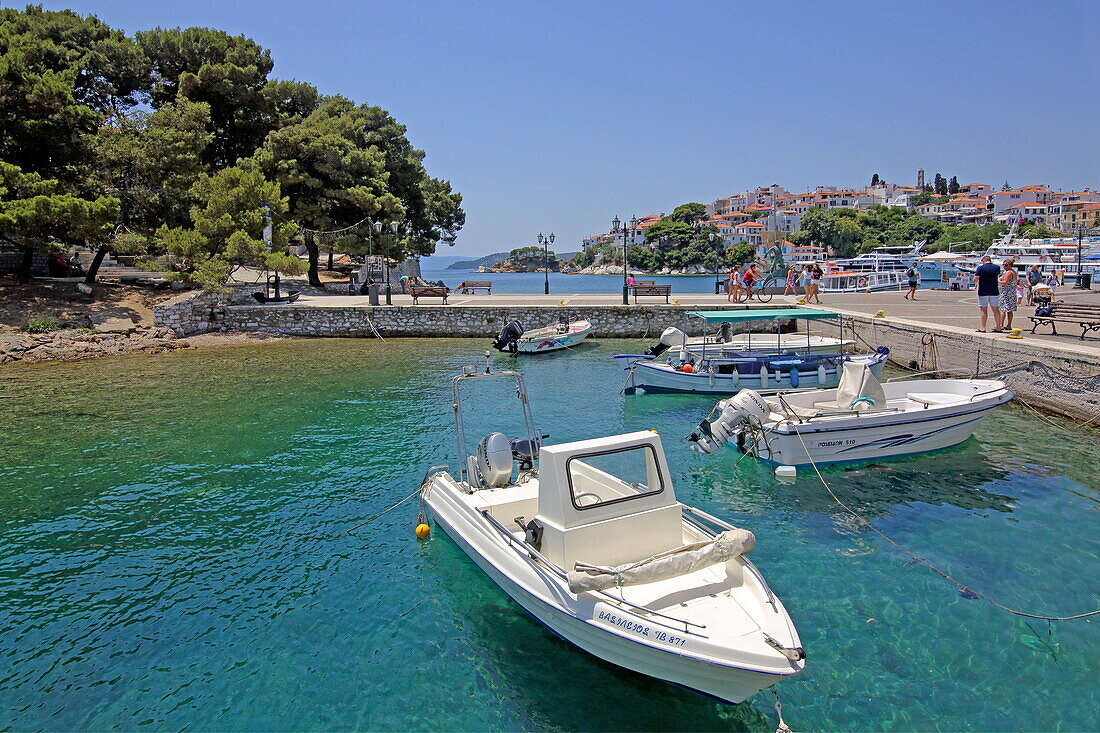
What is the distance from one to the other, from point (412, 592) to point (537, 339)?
17786 millimetres

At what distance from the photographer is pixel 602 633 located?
5.65 metres

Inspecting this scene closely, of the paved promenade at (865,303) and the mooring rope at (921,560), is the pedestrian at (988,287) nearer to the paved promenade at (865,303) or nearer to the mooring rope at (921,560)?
the paved promenade at (865,303)

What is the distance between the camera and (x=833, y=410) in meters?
12.3

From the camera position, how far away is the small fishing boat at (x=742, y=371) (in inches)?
702

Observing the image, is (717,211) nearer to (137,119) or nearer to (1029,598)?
(137,119)

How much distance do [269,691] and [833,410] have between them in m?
10.3

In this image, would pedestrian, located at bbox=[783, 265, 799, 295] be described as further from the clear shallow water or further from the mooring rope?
the mooring rope

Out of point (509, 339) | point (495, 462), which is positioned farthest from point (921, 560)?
point (509, 339)

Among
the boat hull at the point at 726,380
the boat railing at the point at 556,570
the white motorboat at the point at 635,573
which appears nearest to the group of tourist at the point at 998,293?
the boat hull at the point at 726,380

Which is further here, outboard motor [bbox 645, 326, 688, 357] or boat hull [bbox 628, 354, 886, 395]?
outboard motor [bbox 645, 326, 688, 357]

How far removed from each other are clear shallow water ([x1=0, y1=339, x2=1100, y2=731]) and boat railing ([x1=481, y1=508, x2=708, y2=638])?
2.88 ft

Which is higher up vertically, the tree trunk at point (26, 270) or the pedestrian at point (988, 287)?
the tree trunk at point (26, 270)

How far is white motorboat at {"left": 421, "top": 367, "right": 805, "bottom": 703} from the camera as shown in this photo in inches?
204

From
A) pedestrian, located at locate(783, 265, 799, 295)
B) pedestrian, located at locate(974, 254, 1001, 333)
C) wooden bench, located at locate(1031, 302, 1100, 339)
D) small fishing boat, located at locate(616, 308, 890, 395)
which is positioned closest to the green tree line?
small fishing boat, located at locate(616, 308, 890, 395)
